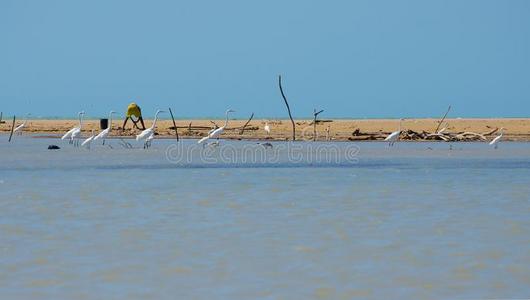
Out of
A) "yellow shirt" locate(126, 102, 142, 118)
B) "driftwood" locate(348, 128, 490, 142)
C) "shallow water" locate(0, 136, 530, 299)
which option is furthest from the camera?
"yellow shirt" locate(126, 102, 142, 118)

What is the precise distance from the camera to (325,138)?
129 feet

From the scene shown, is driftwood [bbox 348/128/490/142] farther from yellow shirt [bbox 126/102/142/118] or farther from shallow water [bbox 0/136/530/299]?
shallow water [bbox 0/136/530/299]

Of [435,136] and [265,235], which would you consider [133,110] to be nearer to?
[435,136]

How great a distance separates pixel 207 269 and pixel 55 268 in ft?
4.07

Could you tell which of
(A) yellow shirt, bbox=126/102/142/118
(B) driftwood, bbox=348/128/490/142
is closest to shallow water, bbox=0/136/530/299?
(B) driftwood, bbox=348/128/490/142

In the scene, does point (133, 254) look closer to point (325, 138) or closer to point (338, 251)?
point (338, 251)

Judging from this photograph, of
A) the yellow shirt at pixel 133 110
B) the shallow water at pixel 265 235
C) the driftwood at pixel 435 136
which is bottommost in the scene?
the shallow water at pixel 265 235

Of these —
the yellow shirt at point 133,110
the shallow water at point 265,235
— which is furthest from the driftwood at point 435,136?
the shallow water at point 265,235

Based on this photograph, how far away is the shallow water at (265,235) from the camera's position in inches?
280

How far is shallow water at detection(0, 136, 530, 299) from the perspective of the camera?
7113mm

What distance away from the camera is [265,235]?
376 inches

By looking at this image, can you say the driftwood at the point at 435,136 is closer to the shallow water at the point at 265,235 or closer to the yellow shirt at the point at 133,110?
the yellow shirt at the point at 133,110

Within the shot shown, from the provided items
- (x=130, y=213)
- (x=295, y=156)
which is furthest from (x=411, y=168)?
(x=130, y=213)

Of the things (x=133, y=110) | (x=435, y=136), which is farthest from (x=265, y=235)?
(x=133, y=110)
